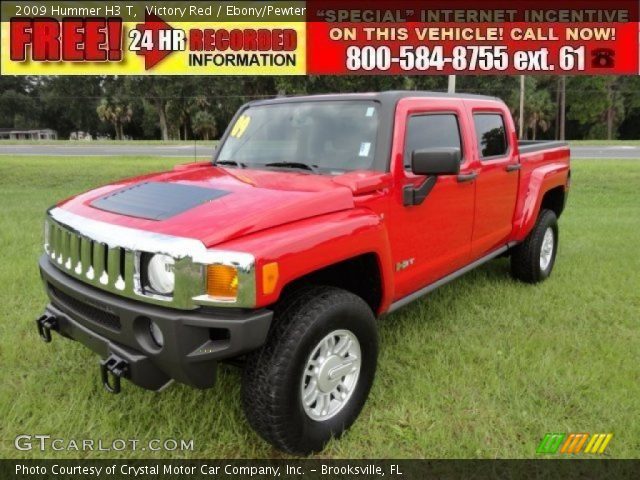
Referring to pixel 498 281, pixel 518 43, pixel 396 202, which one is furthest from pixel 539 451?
pixel 518 43

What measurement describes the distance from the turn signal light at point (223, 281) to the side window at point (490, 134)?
8.62 feet

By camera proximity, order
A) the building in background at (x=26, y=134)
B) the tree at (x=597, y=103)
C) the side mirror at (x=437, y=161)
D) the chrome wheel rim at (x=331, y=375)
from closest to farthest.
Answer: the chrome wheel rim at (x=331, y=375) → the side mirror at (x=437, y=161) → the tree at (x=597, y=103) → the building in background at (x=26, y=134)

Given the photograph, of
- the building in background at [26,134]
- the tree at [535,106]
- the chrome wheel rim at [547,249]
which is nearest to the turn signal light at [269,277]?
the chrome wheel rim at [547,249]

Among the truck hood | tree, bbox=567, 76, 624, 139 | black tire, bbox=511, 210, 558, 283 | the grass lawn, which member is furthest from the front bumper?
tree, bbox=567, 76, 624, 139

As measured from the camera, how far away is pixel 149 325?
7.82ft

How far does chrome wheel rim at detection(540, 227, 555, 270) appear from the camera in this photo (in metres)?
5.35

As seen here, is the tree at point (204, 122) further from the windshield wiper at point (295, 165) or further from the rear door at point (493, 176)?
the windshield wiper at point (295, 165)

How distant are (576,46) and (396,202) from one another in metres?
18.2

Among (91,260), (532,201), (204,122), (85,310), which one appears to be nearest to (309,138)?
(91,260)

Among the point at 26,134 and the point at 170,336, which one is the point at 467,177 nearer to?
the point at 170,336

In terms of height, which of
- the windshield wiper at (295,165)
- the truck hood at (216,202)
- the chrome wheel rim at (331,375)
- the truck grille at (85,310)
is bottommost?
the chrome wheel rim at (331,375)

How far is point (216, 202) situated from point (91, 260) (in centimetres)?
65

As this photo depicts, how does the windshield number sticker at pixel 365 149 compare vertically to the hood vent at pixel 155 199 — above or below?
above

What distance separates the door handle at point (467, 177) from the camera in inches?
146
